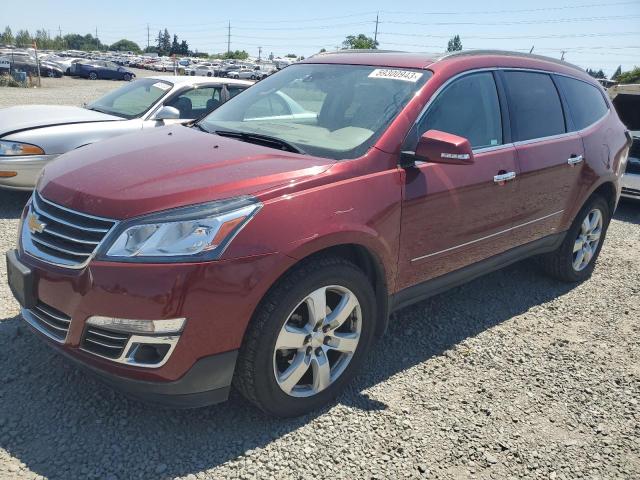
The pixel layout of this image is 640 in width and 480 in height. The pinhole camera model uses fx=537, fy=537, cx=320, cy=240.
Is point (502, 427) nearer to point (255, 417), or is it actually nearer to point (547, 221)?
point (255, 417)

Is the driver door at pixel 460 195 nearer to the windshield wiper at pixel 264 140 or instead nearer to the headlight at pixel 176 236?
the windshield wiper at pixel 264 140

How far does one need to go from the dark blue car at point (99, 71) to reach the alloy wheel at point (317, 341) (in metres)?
42.1

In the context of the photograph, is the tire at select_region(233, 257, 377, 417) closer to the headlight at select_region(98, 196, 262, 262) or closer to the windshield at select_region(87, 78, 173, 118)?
the headlight at select_region(98, 196, 262, 262)

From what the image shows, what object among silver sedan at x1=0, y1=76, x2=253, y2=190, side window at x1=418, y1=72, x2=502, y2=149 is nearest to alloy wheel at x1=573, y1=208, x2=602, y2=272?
side window at x1=418, y1=72, x2=502, y2=149

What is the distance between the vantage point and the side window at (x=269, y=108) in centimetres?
359

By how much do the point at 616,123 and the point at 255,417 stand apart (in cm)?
423

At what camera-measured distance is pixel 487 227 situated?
354cm

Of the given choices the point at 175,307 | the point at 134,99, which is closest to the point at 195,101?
the point at 134,99

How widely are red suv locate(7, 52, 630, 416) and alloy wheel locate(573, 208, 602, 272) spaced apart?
0.92 m

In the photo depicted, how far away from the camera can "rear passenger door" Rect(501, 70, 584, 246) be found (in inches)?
147

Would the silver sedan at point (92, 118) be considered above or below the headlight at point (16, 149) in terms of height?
above

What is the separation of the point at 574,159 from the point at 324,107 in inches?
83.0

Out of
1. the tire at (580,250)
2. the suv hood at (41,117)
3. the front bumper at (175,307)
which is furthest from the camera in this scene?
the suv hood at (41,117)

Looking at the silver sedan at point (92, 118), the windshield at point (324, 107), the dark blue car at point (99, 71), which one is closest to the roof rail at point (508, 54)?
the windshield at point (324, 107)
